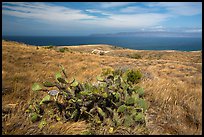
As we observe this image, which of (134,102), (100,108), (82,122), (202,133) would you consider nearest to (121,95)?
(134,102)

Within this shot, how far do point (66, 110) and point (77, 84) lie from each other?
1.36ft

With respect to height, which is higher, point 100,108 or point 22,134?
point 100,108

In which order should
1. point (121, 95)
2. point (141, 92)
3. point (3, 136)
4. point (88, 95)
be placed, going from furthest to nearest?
point (141, 92)
point (121, 95)
point (88, 95)
point (3, 136)

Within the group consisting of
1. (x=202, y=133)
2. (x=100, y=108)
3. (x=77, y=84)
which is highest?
(x=77, y=84)

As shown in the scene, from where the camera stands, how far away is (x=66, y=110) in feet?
11.2

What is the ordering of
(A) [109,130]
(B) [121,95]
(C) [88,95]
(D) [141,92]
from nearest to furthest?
(A) [109,130] < (C) [88,95] < (B) [121,95] < (D) [141,92]

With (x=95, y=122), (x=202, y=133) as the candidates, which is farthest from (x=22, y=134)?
(x=202, y=133)

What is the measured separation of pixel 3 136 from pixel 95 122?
1.15 meters

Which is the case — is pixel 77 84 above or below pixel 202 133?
above

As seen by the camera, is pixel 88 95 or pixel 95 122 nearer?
pixel 95 122

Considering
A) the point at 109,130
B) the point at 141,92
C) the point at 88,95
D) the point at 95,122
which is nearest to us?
the point at 109,130

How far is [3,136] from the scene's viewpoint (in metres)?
2.74

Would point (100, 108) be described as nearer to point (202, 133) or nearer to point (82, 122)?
point (82, 122)

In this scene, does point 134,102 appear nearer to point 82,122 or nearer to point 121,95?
point 121,95
